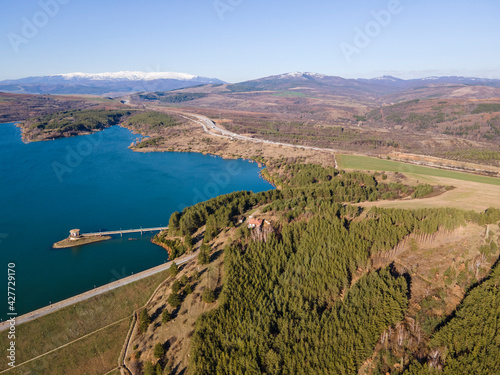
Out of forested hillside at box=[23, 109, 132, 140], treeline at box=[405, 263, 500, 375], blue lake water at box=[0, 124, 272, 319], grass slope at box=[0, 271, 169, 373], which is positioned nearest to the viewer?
treeline at box=[405, 263, 500, 375]

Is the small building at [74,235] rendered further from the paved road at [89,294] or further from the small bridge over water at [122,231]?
the paved road at [89,294]

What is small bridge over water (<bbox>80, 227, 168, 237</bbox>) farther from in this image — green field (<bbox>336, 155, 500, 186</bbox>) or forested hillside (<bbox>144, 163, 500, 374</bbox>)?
green field (<bbox>336, 155, 500, 186</bbox>)

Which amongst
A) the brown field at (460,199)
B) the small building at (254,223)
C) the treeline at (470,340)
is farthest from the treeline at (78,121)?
the treeline at (470,340)

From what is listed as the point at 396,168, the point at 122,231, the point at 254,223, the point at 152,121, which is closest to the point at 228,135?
the point at 152,121

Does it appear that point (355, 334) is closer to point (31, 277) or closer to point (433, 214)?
point (433, 214)

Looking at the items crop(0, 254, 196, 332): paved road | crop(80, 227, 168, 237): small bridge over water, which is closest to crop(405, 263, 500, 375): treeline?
crop(0, 254, 196, 332): paved road

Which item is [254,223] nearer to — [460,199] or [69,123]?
[460,199]

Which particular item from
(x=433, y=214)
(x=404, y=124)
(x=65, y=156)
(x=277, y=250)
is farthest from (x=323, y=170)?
(x=404, y=124)

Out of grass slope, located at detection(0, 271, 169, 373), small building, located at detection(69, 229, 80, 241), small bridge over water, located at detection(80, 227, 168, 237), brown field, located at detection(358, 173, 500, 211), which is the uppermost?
brown field, located at detection(358, 173, 500, 211)
